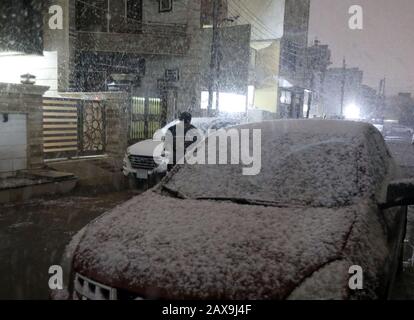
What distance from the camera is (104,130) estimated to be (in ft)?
41.3

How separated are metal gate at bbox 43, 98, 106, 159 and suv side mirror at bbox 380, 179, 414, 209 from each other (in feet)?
31.2

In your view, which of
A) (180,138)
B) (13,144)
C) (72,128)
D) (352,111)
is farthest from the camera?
(352,111)

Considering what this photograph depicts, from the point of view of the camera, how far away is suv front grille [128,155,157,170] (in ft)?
31.6

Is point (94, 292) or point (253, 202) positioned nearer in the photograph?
point (94, 292)

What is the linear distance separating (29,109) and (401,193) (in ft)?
29.1

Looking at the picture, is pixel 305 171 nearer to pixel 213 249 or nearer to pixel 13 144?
pixel 213 249

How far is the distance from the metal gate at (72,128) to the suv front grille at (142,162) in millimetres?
2505

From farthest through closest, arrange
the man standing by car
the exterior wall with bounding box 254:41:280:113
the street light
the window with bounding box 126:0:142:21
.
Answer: the street light
the exterior wall with bounding box 254:41:280:113
the window with bounding box 126:0:142:21
the man standing by car

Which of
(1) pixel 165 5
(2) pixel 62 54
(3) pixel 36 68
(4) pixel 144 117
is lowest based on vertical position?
(4) pixel 144 117

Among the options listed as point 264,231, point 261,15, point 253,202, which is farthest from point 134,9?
point 264,231

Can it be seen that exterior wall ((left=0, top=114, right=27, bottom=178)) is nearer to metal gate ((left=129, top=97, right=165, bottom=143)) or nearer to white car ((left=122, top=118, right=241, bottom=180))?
white car ((left=122, top=118, right=241, bottom=180))

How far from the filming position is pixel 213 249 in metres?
2.39

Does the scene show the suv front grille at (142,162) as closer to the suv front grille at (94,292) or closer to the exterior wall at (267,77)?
the suv front grille at (94,292)

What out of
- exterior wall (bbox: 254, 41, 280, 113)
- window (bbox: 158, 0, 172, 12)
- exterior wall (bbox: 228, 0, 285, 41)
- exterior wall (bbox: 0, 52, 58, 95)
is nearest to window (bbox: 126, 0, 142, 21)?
window (bbox: 158, 0, 172, 12)
